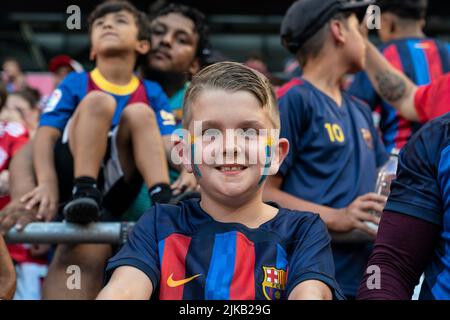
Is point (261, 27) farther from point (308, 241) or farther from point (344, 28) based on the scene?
point (308, 241)

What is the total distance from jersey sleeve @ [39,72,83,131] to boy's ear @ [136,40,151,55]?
362 mm

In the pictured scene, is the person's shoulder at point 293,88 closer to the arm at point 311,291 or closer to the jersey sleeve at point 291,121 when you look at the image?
the jersey sleeve at point 291,121

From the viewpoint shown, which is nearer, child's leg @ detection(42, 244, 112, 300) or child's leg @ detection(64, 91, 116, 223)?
child's leg @ detection(42, 244, 112, 300)

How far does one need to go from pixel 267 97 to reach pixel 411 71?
240 cm

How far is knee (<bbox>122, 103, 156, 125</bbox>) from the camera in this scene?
3141 mm

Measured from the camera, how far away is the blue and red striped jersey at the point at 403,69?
13.3 feet

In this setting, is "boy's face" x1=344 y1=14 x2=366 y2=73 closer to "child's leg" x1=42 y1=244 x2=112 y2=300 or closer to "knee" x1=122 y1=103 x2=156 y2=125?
"knee" x1=122 y1=103 x2=156 y2=125

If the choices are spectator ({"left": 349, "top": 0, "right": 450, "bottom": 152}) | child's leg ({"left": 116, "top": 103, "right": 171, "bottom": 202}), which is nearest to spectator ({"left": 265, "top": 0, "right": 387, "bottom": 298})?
child's leg ({"left": 116, "top": 103, "right": 171, "bottom": 202})

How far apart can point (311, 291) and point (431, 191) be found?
420mm

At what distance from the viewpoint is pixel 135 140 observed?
3141 millimetres

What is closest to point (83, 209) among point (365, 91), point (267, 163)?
point (267, 163)

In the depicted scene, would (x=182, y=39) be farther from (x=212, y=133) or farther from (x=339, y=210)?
(x=212, y=133)

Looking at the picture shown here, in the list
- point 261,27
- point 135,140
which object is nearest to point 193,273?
point 135,140

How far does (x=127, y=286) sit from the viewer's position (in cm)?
169
